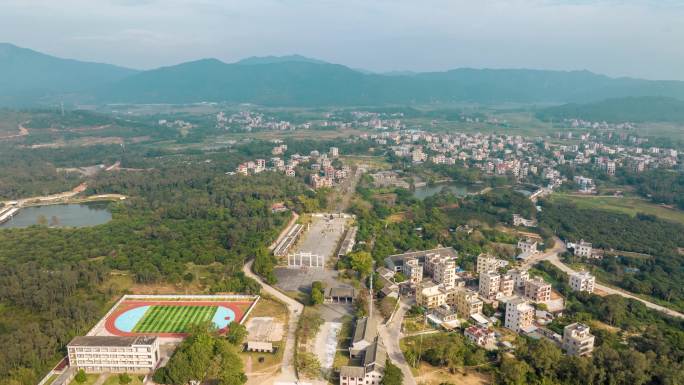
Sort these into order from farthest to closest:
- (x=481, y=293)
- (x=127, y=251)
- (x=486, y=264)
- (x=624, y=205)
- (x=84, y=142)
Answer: (x=84, y=142), (x=624, y=205), (x=127, y=251), (x=486, y=264), (x=481, y=293)

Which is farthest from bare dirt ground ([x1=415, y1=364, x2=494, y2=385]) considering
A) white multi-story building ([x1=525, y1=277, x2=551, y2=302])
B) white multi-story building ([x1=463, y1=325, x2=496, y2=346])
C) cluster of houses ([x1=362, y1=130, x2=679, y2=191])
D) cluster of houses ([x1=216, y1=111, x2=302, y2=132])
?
cluster of houses ([x1=216, y1=111, x2=302, y2=132])

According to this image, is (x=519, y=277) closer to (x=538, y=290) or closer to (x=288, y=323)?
(x=538, y=290)

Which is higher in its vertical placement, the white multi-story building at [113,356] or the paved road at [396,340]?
the white multi-story building at [113,356]

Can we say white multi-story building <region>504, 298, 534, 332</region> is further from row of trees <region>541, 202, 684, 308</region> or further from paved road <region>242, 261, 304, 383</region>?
paved road <region>242, 261, 304, 383</region>

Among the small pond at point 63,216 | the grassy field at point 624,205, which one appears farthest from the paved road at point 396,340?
the grassy field at point 624,205

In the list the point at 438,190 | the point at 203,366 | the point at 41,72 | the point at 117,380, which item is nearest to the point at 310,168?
the point at 438,190

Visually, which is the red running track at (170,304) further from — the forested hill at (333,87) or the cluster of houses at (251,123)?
the forested hill at (333,87)

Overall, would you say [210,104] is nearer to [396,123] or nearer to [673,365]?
[396,123]
